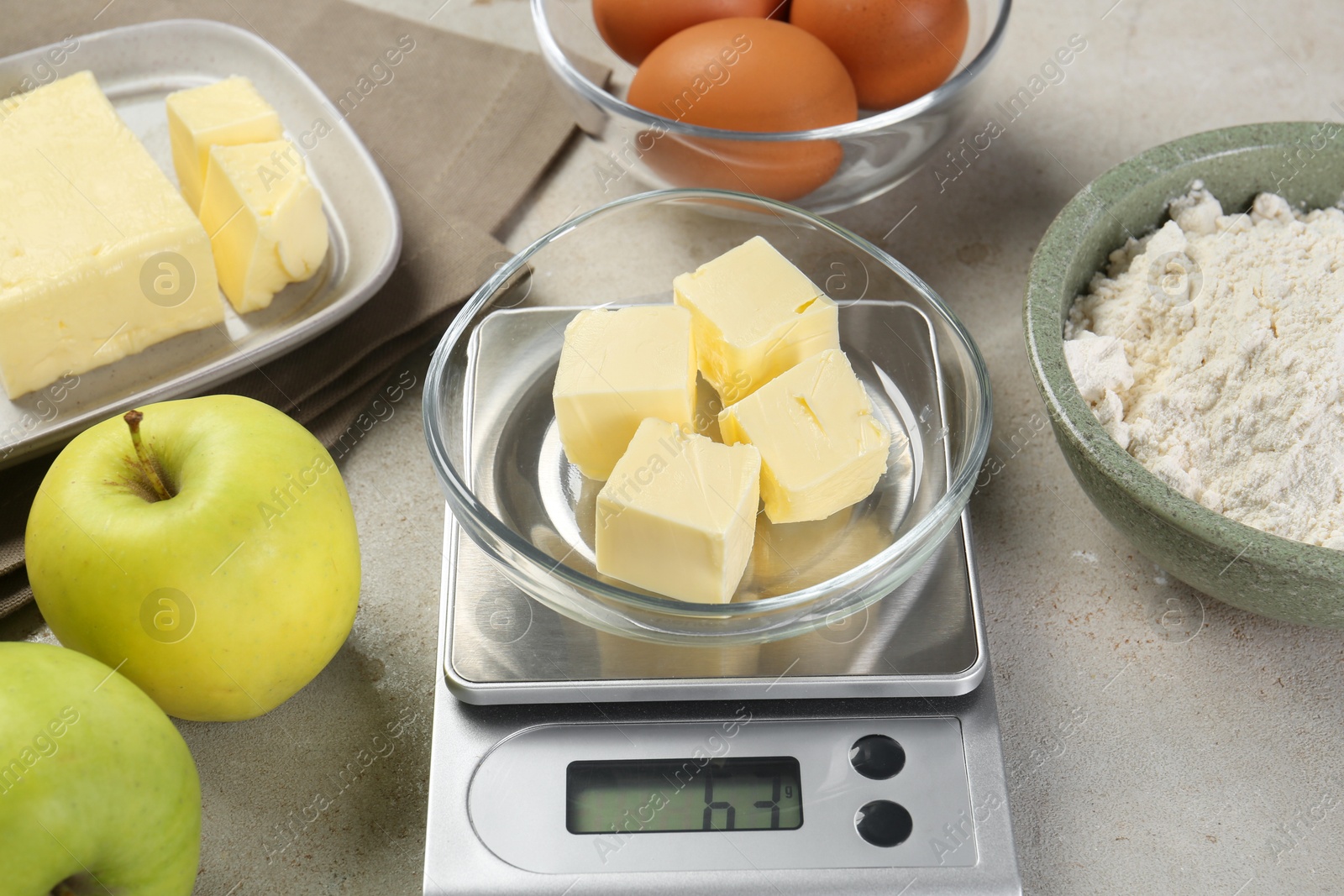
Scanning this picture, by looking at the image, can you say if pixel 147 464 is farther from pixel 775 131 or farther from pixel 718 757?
pixel 775 131

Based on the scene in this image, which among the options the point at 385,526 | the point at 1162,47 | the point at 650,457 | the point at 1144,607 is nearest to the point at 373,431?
the point at 385,526

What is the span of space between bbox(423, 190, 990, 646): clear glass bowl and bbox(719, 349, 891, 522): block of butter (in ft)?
0.13

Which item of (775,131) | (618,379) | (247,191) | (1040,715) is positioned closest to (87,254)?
(247,191)

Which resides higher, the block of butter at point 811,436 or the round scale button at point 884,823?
the block of butter at point 811,436

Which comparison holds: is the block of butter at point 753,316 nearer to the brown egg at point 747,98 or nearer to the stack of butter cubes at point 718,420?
the stack of butter cubes at point 718,420

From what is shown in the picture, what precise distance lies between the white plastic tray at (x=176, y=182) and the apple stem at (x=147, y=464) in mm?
173

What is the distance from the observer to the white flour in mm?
743

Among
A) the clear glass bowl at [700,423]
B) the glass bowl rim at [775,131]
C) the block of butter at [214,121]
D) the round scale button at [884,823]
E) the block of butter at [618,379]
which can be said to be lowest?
the round scale button at [884,823]

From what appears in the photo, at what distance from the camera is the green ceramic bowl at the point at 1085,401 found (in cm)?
67

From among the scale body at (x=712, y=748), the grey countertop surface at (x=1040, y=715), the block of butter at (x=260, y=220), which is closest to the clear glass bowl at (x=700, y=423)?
the scale body at (x=712, y=748)

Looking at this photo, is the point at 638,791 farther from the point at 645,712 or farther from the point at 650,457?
the point at 650,457

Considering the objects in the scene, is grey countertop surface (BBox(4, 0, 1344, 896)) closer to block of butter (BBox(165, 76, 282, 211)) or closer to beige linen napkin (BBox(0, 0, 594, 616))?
beige linen napkin (BBox(0, 0, 594, 616))

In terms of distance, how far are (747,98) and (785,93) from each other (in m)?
0.04

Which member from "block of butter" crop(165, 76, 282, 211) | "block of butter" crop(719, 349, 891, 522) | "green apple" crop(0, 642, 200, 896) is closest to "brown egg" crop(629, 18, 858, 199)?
"block of butter" crop(719, 349, 891, 522)
